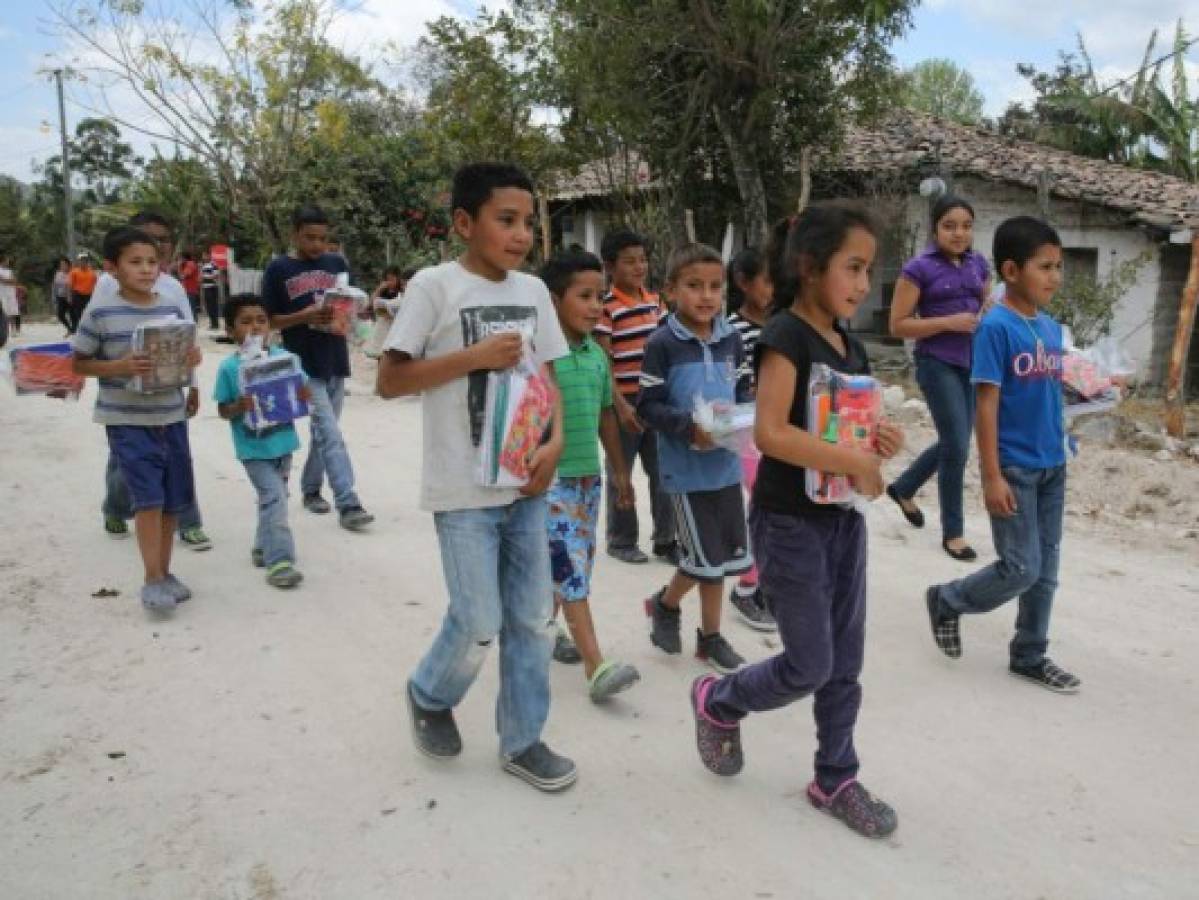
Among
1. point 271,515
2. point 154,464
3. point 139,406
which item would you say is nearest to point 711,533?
point 271,515

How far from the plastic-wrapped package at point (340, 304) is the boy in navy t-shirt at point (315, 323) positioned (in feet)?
0.09

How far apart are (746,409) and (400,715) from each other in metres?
1.68

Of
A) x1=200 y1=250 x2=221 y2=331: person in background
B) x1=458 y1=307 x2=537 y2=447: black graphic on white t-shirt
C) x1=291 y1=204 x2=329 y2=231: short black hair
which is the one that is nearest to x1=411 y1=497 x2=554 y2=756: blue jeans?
x1=458 y1=307 x2=537 y2=447: black graphic on white t-shirt

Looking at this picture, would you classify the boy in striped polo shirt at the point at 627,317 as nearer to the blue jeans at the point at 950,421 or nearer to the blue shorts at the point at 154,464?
the blue jeans at the point at 950,421

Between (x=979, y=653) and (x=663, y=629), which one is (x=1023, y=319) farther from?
(x=663, y=629)

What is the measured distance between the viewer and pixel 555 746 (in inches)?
124

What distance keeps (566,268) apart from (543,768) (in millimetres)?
1861

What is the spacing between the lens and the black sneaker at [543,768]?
9.34 feet

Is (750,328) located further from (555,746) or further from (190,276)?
(190,276)

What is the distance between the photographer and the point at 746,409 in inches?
140

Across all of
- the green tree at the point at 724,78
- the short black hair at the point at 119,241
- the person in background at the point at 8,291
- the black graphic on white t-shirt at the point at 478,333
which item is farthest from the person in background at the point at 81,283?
the black graphic on white t-shirt at the point at 478,333

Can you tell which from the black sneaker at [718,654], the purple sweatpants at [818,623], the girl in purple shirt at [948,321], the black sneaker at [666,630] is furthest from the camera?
the girl in purple shirt at [948,321]

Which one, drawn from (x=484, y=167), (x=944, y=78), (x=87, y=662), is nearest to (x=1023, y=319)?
(x=484, y=167)

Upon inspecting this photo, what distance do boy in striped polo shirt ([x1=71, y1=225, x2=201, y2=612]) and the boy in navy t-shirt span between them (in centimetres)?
106
